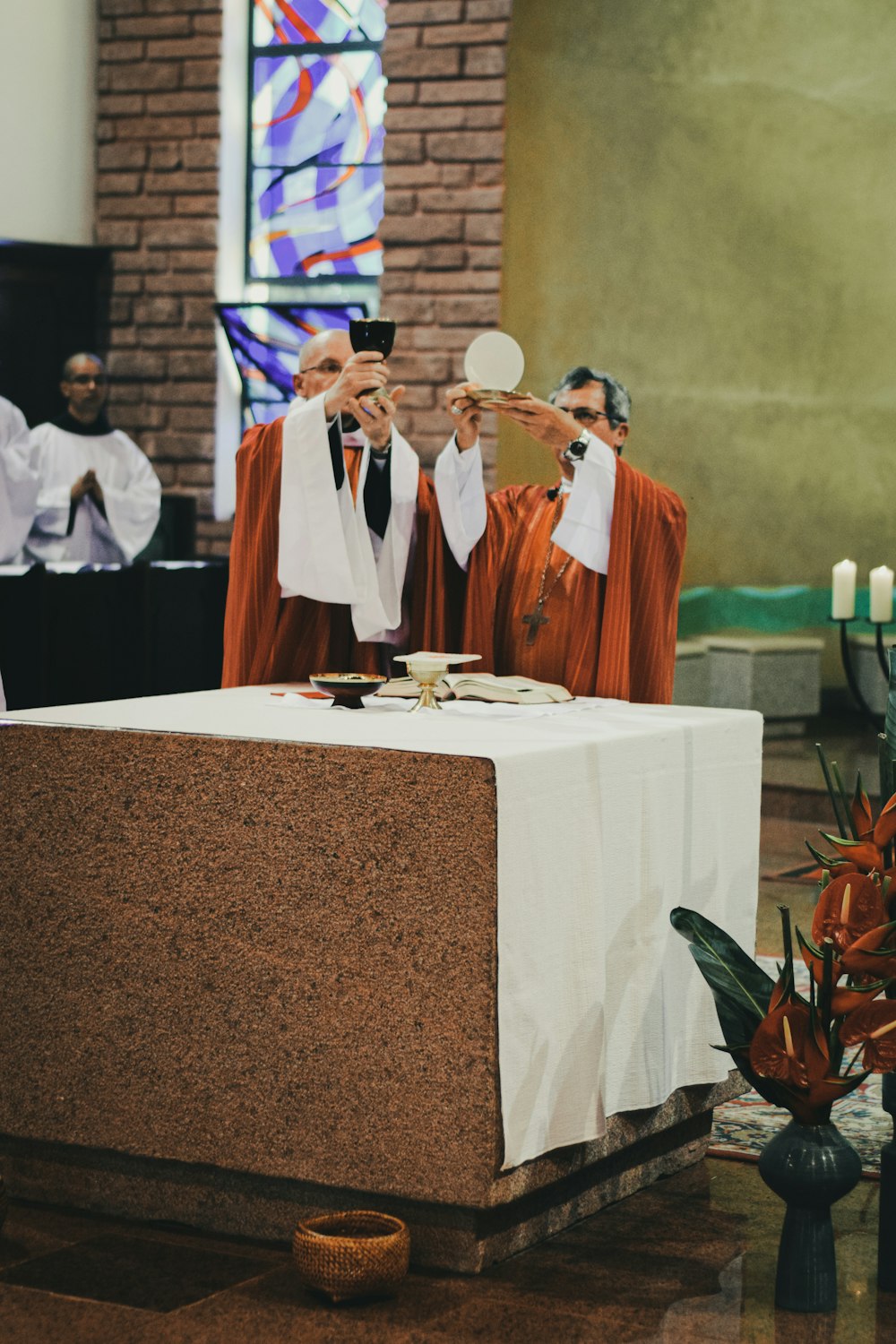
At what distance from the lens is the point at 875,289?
8.20 m

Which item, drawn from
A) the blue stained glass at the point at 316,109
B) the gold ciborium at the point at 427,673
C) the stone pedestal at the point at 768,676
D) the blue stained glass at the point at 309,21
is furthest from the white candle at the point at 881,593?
the blue stained glass at the point at 309,21

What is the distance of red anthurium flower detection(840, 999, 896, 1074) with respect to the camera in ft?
8.04

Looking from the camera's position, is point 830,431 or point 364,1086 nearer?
point 364,1086

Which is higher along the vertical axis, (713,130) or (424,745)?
(713,130)

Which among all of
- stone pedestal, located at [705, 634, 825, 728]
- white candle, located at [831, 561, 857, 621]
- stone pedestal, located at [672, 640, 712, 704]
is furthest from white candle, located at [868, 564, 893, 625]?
stone pedestal, located at [705, 634, 825, 728]

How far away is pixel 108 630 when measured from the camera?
6.38 meters

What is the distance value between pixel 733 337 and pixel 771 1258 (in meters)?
6.02

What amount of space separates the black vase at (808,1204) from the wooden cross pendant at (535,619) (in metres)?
1.50

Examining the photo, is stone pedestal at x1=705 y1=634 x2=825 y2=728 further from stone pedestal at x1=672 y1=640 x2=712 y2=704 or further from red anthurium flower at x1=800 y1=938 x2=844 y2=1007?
red anthurium flower at x1=800 y1=938 x2=844 y2=1007

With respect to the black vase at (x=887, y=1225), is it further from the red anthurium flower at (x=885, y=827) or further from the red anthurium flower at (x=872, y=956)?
the red anthurium flower at (x=885, y=827)

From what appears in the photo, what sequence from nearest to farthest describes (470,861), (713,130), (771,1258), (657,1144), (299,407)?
(470,861) < (771,1258) < (657,1144) < (299,407) < (713,130)

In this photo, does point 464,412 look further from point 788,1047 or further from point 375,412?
point 788,1047

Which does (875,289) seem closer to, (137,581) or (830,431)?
(830,431)

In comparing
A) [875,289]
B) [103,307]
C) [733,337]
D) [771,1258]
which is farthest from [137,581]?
[771,1258]
